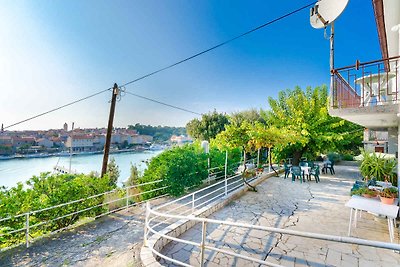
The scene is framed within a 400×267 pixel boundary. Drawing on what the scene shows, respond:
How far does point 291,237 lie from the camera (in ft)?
16.1

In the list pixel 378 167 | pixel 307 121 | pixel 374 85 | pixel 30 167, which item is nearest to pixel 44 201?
pixel 374 85

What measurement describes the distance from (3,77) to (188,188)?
33.1 feet

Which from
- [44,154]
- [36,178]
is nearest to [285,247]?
[36,178]

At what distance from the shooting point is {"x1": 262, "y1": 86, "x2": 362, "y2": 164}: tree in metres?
13.6

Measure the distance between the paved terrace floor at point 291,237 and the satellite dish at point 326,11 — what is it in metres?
5.26

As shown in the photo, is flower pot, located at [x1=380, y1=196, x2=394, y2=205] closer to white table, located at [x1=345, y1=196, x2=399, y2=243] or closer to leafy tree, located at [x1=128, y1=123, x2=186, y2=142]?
white table, located at [x1=345, y1=196, x2=399, y2=243]

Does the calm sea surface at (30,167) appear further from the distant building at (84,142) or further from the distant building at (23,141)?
the distant building at (84,142)

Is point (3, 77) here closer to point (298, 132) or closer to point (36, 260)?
point (36, 260)

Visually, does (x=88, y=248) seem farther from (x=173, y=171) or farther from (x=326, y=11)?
(x=326, y=11)

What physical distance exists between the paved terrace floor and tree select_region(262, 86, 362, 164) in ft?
17.9

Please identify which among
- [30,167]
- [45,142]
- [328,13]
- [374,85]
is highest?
[328,13]

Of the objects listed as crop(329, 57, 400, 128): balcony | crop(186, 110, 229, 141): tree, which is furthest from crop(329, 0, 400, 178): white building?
crop(186, 110, 229, 141): tree

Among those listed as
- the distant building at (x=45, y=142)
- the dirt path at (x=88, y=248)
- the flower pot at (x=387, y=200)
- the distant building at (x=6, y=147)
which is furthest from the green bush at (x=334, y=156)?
the distant building at (x=45, y=142)

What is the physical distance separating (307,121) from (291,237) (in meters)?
11.1
